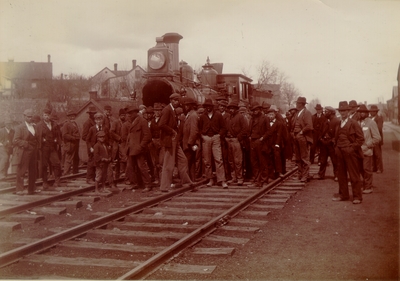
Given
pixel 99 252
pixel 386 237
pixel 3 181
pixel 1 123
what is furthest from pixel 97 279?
pixel 1 123

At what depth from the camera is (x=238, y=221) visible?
25.9 feet

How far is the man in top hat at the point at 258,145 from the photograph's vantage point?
11945mm

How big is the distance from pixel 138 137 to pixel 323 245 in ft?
20.2

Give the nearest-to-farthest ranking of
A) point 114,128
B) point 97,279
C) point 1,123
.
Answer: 1. point 97,279
2. point 114,128
3. point 1,123

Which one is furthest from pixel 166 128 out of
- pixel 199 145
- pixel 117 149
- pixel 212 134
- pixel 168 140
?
pixel 117 149

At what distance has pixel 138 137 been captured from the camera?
1155 cm

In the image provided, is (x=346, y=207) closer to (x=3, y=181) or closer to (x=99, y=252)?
(x=99, y=252)

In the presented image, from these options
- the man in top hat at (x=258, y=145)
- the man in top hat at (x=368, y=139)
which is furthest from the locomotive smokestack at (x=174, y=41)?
the man in top hat at (x=368, y=139)

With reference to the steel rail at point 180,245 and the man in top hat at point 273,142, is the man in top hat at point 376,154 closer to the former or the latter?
the man in top hat at point 273,142

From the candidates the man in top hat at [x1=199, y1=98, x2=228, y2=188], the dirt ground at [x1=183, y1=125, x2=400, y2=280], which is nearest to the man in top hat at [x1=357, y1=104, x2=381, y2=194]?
the dirt ground at [x1=183, y1=125, x2=400, y2=280]

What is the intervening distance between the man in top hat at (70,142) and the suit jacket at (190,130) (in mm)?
4086

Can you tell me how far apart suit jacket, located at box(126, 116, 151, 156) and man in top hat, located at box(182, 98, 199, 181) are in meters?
1.03

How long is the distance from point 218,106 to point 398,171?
605cm

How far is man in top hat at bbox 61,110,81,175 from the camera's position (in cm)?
1441
